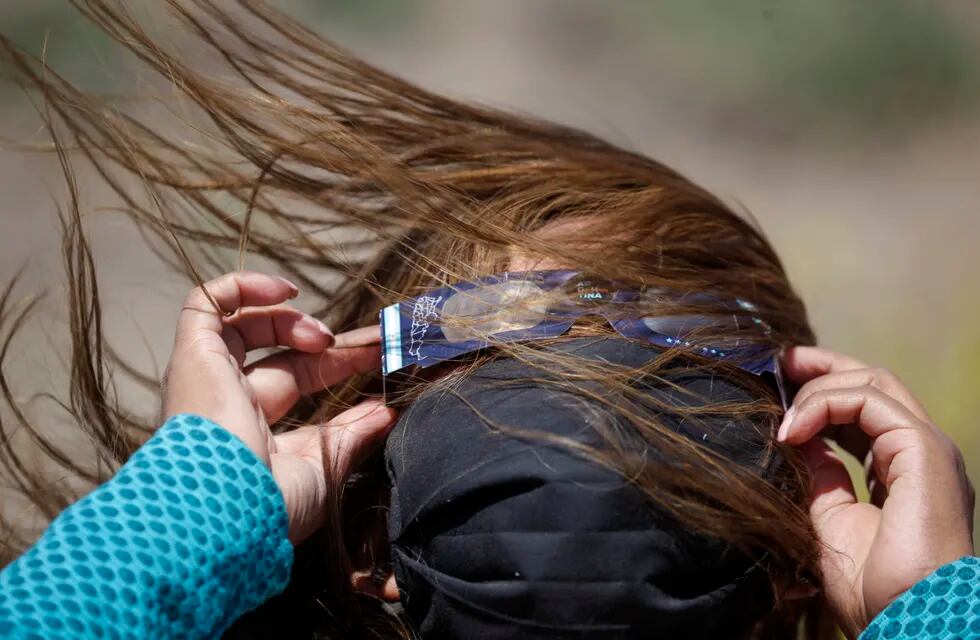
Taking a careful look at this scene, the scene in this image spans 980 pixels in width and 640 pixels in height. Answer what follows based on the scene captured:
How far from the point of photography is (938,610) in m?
0.98

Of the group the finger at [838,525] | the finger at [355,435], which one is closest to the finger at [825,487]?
the finger at [838,525]

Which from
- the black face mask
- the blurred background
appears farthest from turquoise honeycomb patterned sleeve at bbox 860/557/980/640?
the blurred background

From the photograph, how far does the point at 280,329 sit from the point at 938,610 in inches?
30.6

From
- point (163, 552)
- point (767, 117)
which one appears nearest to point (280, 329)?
point (163, 552)

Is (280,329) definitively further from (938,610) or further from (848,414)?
(938,610)

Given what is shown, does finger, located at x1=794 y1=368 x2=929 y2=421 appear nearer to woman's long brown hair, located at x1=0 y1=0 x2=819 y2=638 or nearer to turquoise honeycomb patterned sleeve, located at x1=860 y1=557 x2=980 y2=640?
woman's long brown hair, located at x1=0 y1=0 x2=819 y2=638

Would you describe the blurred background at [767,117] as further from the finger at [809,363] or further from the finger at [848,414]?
the finger at [848,414]

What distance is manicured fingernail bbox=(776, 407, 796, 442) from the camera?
3.68ft

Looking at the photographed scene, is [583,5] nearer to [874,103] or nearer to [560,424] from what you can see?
[874,103]

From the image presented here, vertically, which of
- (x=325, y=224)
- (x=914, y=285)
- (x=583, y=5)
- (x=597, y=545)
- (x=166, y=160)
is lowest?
(x=914, y=285)

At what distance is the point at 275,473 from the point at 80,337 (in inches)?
15.8

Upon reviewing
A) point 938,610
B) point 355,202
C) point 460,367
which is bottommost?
point 938,610

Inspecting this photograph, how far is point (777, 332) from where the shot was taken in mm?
1298

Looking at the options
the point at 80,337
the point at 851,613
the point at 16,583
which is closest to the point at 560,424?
the point at 851,613
